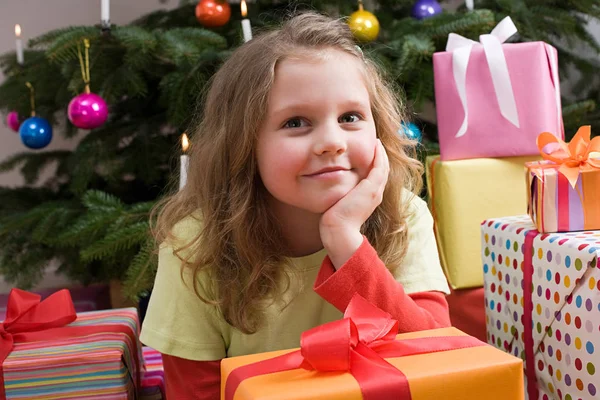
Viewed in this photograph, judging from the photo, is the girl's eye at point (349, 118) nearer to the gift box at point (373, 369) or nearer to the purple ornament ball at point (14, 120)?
the gift box at point (373, 369)

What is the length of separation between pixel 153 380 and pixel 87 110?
609 mm

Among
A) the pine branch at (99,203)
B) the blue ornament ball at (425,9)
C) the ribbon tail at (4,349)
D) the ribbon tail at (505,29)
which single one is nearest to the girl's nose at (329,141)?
the ribbon tail at (4,349)

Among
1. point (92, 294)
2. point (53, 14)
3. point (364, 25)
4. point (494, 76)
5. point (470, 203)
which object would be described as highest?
point (53, 14)

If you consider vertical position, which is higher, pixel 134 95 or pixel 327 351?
pixel 134 95

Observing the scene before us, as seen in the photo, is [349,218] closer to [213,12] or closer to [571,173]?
[571,173]

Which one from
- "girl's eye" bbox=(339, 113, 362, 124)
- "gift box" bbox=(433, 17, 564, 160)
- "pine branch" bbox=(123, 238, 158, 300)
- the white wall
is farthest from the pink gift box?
the white wall

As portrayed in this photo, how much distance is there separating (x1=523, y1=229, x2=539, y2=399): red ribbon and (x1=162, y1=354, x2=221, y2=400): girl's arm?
0.43 metres

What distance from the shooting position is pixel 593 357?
2.64 feet

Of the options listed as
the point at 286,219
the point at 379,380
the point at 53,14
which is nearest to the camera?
the point at 379,380

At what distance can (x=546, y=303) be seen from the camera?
2.99ft

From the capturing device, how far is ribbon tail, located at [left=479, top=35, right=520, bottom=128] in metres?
1.26

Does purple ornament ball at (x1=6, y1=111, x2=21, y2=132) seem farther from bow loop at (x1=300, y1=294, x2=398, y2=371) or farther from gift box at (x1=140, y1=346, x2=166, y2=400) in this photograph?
bow loop at (x1=300, y1=294, x2=398, y2=371)

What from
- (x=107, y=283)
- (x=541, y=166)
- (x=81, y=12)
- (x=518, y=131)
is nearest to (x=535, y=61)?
(x=518, y=131)

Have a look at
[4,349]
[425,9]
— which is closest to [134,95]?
[425,9]
